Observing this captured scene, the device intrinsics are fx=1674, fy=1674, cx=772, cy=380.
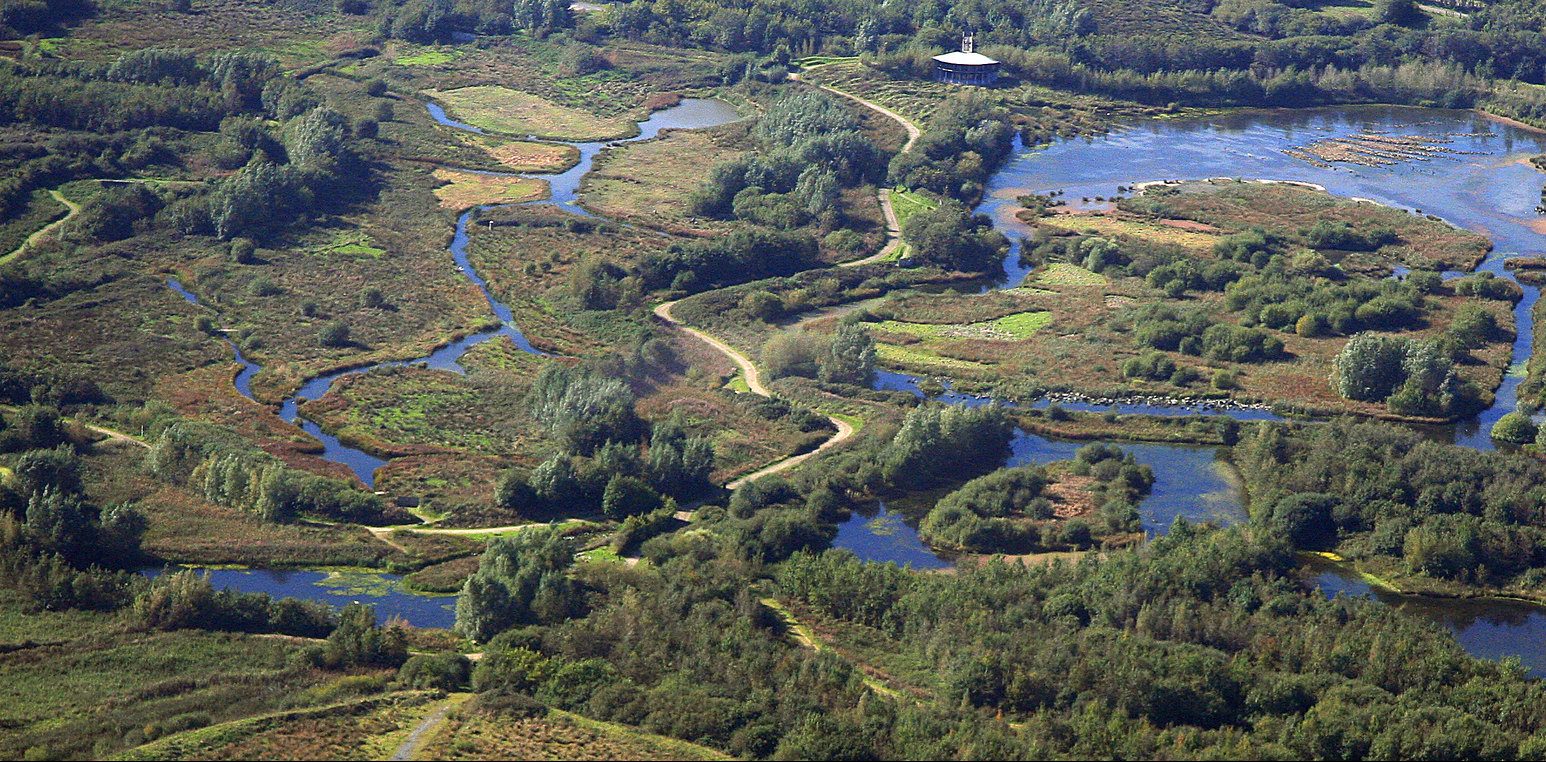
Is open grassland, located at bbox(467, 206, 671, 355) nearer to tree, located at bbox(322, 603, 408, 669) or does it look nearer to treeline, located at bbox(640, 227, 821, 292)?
treeline, located at bbox(640, 227, 821, 292)

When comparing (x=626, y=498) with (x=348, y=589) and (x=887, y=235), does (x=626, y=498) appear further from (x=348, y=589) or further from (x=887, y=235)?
(x=887, y=235)

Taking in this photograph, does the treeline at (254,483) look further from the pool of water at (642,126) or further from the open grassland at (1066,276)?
the open grassland at (1066,276)

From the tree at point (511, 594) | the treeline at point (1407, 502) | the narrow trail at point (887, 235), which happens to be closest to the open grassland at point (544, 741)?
the tree at point (511, 594)

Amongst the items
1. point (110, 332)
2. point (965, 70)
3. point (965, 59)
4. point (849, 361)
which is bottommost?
A: point (110, 332)

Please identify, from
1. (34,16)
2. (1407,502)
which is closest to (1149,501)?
(1407,502)

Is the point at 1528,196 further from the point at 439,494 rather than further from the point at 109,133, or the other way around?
the point at 109,133

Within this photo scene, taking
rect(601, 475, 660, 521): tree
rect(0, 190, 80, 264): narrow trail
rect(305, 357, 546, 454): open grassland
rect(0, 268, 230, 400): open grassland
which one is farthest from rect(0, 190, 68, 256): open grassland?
rect(601, 475, 660, 521): tree
